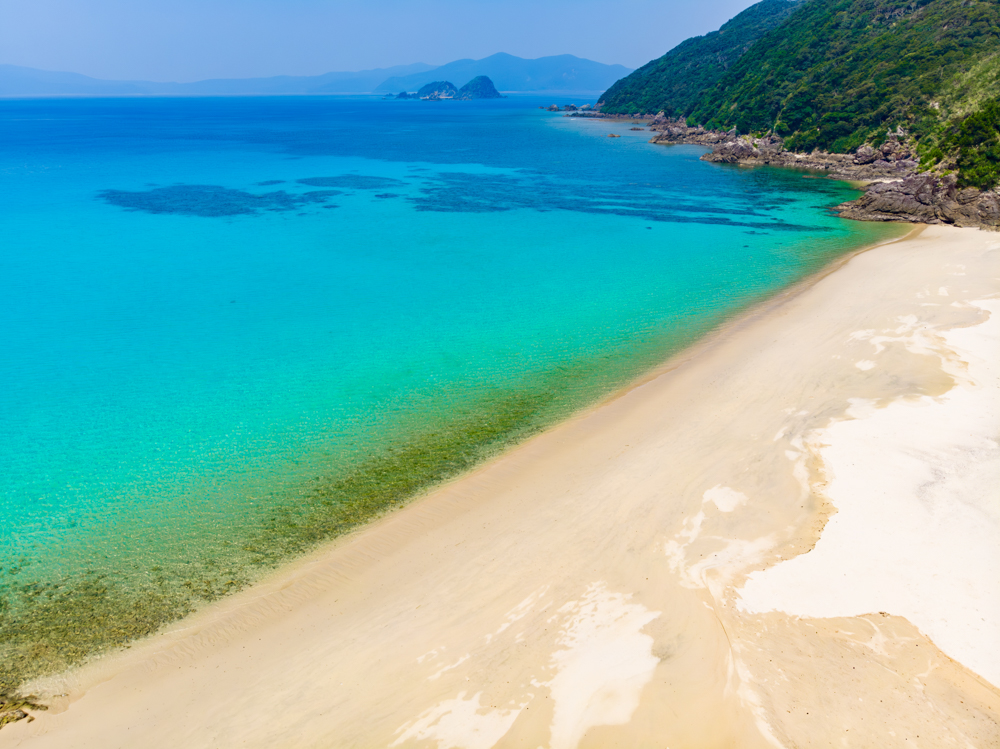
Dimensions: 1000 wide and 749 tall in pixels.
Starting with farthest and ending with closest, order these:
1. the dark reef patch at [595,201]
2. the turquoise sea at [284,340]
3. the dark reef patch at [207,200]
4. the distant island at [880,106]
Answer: the dark reef patch at [207,200] → the dark reef patch at [595,201] → the distant island at [880,106] → the turquoise sea at [284,340]

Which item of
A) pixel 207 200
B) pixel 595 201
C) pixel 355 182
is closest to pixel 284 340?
pixel 207 200

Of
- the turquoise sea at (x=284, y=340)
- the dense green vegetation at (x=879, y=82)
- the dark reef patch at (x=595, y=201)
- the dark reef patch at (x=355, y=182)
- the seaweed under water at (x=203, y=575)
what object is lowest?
the seaweed under water at (x=203, y=575)

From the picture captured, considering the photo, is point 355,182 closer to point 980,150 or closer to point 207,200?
point 207,200

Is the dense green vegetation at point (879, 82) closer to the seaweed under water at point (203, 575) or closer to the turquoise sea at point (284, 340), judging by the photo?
the turquoise sea at point (284, 340)

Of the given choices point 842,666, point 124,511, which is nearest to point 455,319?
point 124,511

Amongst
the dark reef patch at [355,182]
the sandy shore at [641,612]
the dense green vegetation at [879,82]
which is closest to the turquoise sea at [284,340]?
the dark reef patch at [355,182]
